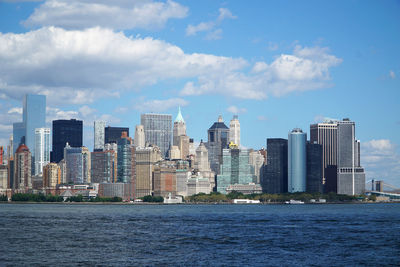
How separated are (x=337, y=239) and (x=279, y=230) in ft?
62.5

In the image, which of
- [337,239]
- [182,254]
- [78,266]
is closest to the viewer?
[78,266]

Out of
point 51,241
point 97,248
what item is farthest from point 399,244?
point 51,241

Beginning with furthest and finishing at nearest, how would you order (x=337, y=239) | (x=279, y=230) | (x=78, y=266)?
(x=279, y=230), (x=337, y=239), (x=78, y=266)

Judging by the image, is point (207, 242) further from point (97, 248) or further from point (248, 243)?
point (97, 248)

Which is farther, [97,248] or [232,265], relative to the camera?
[97,248]

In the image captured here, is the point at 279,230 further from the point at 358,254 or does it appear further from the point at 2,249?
the point at 2,249

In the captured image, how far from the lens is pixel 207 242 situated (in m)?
92.3

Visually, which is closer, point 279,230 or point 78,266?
point 78,266

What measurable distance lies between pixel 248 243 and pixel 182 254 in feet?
51.6

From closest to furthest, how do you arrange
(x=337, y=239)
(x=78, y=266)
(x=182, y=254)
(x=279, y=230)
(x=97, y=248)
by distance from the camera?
(x=78, y=266)
(x=182, y=254)
(x=97, y=248)
(x=337, y=239)
(x=279, y=230)

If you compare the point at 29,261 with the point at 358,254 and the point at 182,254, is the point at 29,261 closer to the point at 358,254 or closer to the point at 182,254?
the point at 182,254

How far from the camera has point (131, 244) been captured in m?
88.5

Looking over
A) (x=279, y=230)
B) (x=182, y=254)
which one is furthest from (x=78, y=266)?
(x=279, y=230)

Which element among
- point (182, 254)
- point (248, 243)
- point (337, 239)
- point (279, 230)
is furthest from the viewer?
point (279, 230)
